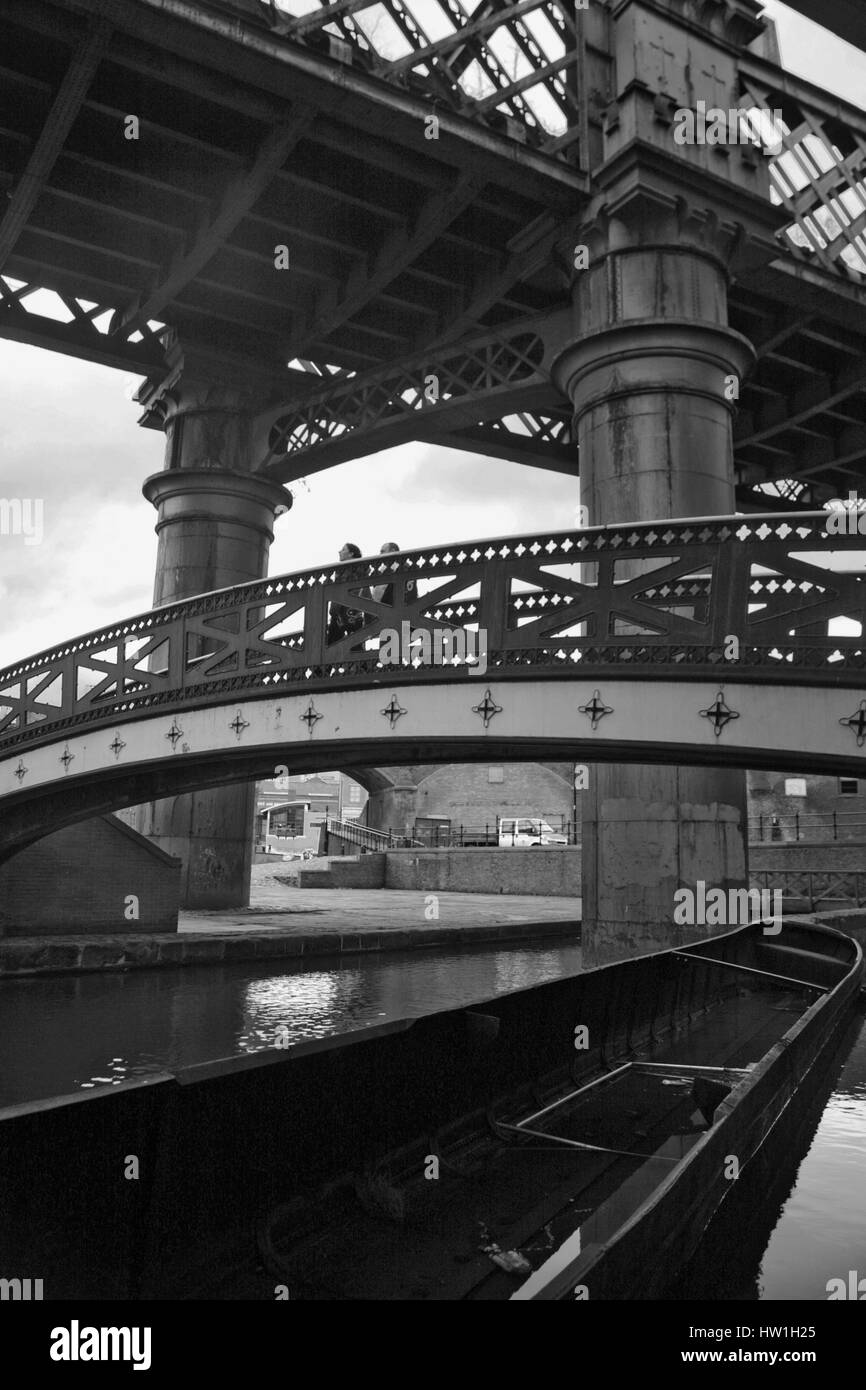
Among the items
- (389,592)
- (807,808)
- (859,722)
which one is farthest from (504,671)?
(807,808)

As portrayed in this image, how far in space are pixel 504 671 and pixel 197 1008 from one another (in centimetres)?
558

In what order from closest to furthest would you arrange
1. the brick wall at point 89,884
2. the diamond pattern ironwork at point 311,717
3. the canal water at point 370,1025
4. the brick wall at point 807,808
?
the canal water at point 370,1025, the diamond pattern ironwork at point 311,717, the brick wall at point 89,884, the brick wall at point 807,808

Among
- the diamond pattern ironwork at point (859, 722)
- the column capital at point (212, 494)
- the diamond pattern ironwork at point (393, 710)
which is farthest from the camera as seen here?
the column capital at point (212, 494)

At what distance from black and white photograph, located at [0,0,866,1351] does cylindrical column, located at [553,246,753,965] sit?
0.20 ft

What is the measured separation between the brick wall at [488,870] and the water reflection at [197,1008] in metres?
16.1

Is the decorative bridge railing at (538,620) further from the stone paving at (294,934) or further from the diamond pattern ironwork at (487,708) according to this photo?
the stone paving at (294,934)

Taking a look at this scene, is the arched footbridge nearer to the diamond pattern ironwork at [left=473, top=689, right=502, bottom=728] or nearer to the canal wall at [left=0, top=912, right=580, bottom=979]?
the diamond pattern ironwork at [left=473, top=689, right=502, bottom=728]

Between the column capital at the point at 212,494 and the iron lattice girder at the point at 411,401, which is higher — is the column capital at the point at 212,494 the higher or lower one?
the lower one

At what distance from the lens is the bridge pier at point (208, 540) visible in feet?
62.7

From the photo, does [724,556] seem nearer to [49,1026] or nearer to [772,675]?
[772,675]

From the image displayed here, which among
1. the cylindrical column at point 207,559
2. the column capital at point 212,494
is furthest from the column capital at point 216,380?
the column capital at point 212,494

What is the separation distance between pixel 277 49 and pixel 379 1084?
1250 centimetres

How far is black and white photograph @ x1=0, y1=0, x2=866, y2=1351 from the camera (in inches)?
156

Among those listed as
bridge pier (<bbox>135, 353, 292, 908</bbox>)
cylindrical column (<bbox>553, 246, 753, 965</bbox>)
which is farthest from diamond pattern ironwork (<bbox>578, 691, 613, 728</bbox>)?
bridge pier (<bbox>135, 353, 292, 908</bbox>)
